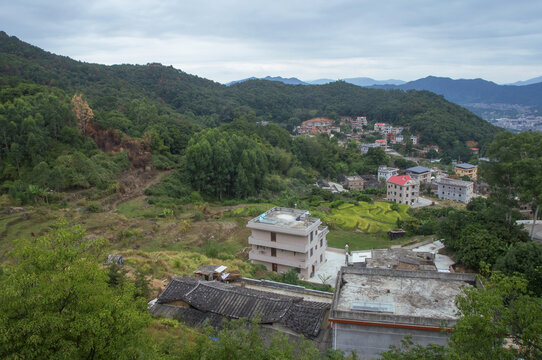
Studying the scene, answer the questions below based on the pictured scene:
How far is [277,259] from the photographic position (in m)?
20.7

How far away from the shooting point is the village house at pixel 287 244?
1994 cm

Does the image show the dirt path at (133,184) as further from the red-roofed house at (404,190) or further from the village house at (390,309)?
the red-roofed house at (404,190)

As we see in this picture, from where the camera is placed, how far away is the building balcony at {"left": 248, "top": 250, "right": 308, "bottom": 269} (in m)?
20.1

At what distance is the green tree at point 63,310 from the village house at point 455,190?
158 ft

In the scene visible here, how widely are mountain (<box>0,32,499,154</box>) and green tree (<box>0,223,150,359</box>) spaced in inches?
1291

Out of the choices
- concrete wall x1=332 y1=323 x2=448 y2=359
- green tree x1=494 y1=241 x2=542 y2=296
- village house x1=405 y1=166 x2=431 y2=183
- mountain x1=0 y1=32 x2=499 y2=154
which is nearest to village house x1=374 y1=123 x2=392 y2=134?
mountain x1=0 y1=32 x2=499 y2=154

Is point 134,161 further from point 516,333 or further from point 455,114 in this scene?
point 455,114

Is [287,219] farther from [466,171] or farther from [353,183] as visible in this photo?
[466,171]

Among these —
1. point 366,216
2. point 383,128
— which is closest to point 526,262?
point 366,216

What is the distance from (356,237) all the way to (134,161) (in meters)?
21.1

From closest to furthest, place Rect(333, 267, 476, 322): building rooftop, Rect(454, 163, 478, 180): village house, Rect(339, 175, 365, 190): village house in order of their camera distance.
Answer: Rect(333, 267, 476, 322): building rooftop
Rect(339, 175, 365, 190): village house
Rect(454, 163, 478, 180): village house

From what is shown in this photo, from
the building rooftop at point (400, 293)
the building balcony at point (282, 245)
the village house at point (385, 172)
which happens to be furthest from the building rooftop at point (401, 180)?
the building rooftop at point (400, 293)

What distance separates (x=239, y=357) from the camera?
18.8 ft

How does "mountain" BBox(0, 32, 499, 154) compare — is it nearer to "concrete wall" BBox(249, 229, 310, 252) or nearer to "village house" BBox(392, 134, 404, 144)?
"village house" BBox(392, 134, 404, 144)
